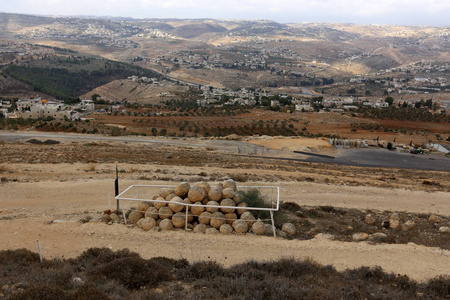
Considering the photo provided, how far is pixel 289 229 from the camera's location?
1145 cm

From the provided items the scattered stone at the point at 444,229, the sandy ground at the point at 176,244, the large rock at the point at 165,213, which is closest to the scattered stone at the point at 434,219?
the scattered stone at the point at 444,229

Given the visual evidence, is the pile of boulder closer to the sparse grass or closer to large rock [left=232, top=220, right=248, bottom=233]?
large rock [left=232, top=220, right=248, bottom=233]

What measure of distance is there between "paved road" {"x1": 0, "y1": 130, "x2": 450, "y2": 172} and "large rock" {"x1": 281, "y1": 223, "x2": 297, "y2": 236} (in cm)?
1994

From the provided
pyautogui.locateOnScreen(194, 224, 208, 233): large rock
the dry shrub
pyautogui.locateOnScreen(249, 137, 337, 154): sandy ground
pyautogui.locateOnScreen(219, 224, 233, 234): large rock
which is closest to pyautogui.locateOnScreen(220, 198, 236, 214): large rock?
pyautogui.locateOnScreen(219, 224, 233, 234): large rock

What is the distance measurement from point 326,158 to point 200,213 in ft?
79.8

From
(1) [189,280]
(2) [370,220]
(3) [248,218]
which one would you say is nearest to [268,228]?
(3) [248,218]

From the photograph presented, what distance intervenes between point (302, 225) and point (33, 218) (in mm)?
9631

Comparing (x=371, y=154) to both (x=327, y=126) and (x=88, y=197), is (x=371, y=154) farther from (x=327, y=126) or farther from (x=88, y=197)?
(x=88, y=197)

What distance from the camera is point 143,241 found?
33.7 feet

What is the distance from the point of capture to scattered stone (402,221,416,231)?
12540 millimetres

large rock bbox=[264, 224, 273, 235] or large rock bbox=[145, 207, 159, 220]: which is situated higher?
large rock bbox=[145, 207, 159, 220]

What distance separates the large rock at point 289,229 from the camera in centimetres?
1138

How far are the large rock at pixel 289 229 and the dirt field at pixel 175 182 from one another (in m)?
0.81

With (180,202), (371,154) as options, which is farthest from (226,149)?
(180,202)
